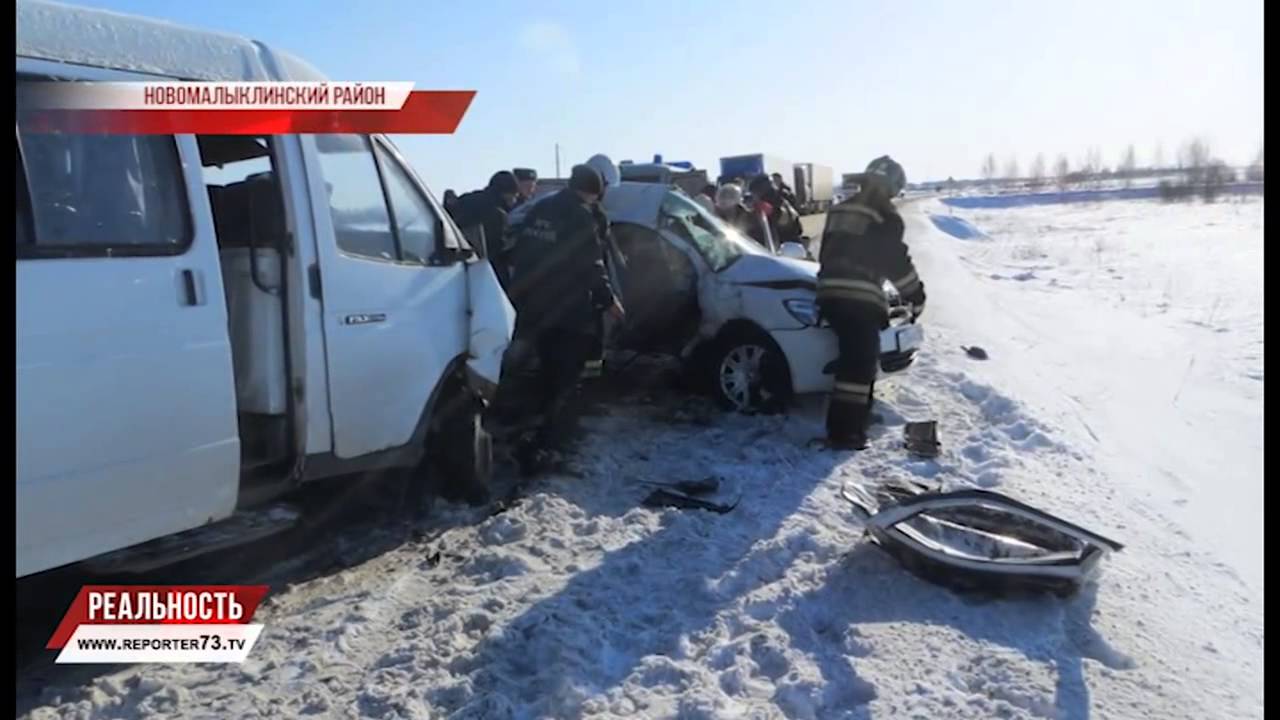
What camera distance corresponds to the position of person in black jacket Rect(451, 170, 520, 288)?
719cm

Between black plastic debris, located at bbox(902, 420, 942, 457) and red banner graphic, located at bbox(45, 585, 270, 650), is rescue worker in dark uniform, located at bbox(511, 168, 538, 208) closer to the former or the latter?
black plastic debris, located at bbox(902, 420, 942, 457)

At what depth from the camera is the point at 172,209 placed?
3.18 meters

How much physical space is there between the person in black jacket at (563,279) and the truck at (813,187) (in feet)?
73.9

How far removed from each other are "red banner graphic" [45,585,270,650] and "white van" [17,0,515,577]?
1.04 ft

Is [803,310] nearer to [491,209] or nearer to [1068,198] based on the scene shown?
[491,209]

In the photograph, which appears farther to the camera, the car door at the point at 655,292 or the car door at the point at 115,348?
the car door at the point at 655,292

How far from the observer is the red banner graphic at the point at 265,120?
2.95 m

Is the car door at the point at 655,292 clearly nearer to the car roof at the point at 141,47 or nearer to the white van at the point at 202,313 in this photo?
the white van at the point at 202,313

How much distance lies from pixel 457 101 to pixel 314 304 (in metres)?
1.10

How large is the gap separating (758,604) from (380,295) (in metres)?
2.13

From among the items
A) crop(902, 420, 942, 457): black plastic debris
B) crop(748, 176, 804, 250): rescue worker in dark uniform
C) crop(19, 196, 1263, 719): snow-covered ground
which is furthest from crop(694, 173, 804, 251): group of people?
crop(902, 420, 942, 457): black plastic debris

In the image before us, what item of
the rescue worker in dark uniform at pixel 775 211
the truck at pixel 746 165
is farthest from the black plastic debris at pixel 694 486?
the truck at pixel 746 165

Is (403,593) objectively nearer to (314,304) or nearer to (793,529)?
(314,304)

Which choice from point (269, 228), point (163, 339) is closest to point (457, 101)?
point (269, 228)
